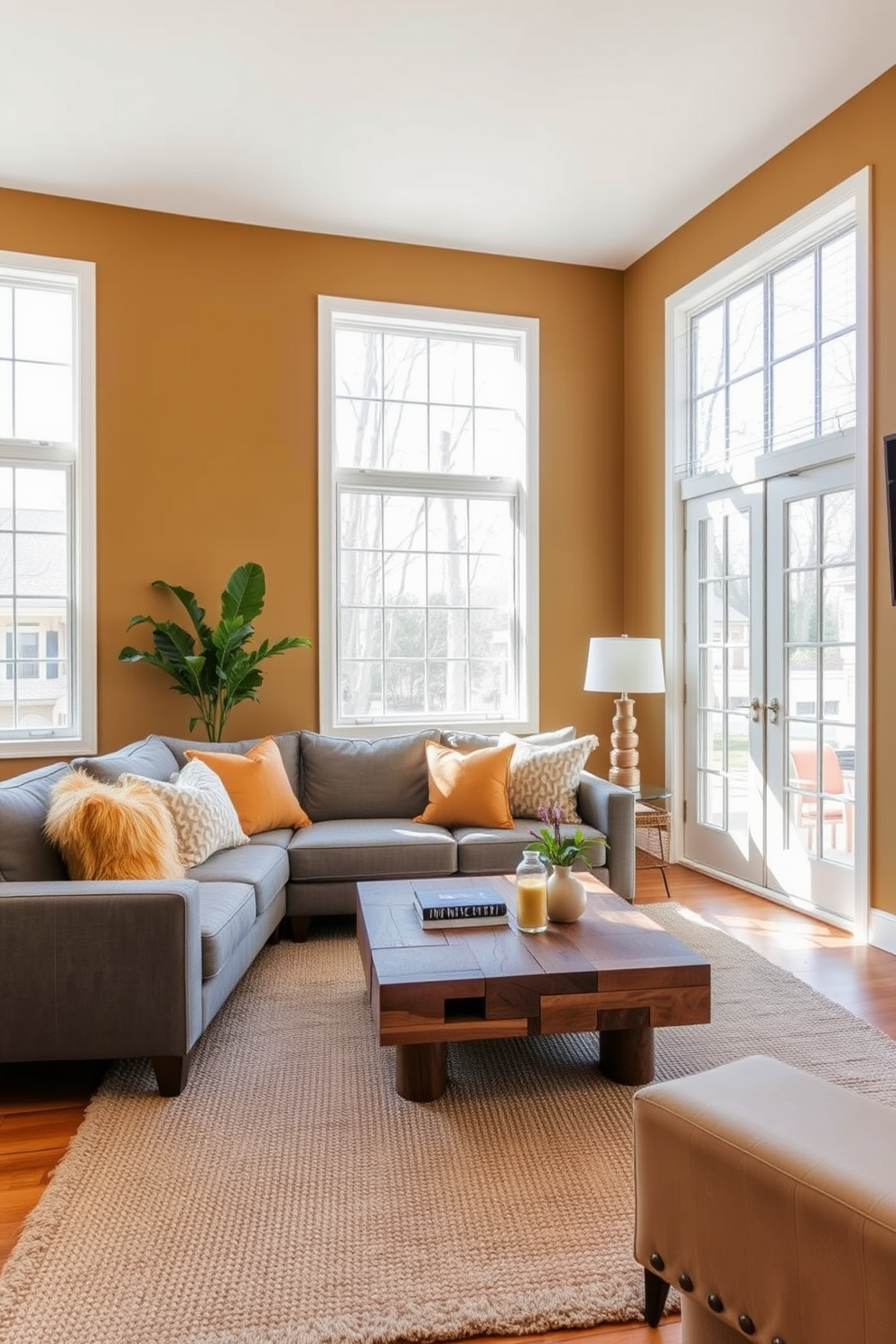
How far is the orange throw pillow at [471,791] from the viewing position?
3912mm

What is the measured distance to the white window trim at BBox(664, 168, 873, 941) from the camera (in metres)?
3.55

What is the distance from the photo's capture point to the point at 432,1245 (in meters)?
1.71

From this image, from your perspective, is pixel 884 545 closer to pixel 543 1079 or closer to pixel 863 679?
pixel 863 679

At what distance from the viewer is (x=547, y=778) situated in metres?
4.02

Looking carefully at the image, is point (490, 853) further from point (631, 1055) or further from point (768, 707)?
point (768, 707)

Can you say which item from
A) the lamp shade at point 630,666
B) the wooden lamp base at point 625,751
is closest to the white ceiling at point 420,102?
the lamp shade at point 630,666

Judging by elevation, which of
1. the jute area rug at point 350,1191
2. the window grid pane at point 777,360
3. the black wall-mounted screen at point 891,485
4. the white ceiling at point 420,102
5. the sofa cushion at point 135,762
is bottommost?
the jute area rug at point 350,1191

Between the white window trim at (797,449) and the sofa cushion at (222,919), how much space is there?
2560mm

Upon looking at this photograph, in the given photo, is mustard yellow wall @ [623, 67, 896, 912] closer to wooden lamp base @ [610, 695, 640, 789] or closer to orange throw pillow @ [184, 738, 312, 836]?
wooden lamp base @ [610, 695, 640, 789]

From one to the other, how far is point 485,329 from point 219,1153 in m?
4.52

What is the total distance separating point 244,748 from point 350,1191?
2474 mm

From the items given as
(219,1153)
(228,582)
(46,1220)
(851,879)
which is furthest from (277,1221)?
(228,582)

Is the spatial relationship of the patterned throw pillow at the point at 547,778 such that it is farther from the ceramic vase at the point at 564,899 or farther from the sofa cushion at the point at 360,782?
the ceramic vase at the point at 564,899

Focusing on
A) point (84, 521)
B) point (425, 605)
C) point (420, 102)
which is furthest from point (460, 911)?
point (420, 102)
